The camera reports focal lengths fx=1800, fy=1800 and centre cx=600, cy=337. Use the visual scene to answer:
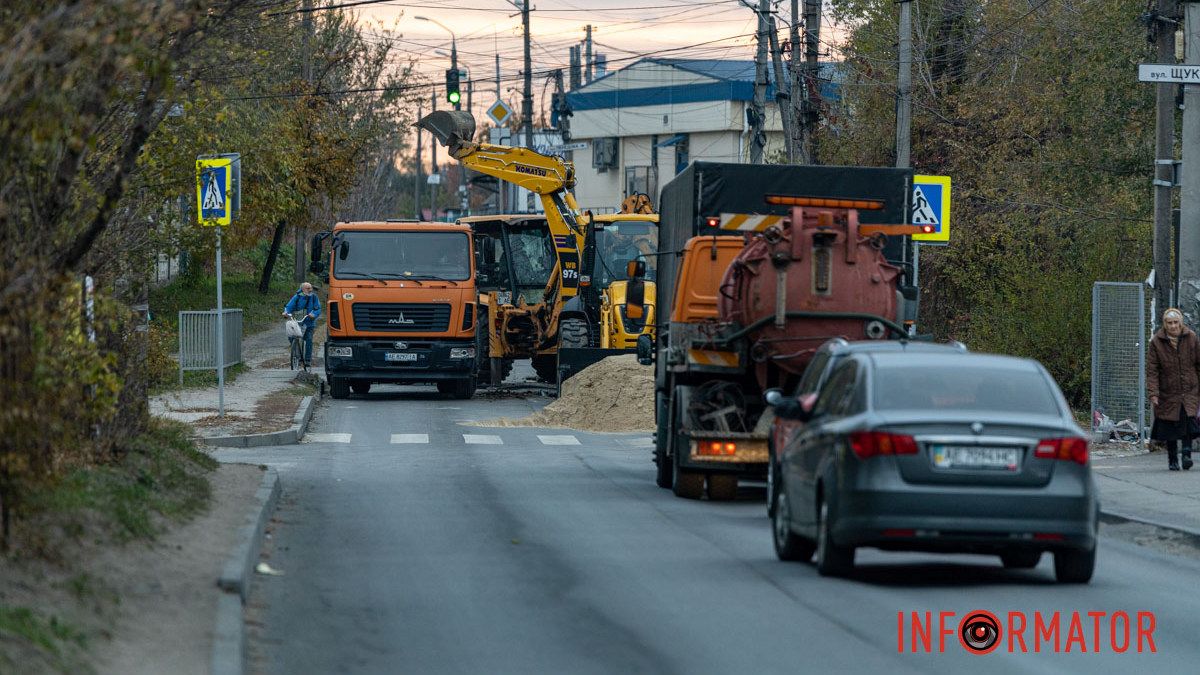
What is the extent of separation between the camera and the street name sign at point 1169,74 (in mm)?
20078

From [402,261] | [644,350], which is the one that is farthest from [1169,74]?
[402,261]

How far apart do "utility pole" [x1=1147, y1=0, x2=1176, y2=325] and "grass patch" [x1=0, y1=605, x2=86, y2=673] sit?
1644 cm

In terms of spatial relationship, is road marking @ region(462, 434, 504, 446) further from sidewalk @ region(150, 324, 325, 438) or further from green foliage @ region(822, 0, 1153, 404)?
green foliage @ region(822, 0, 1153, 404)

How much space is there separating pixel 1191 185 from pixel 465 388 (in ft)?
53.7

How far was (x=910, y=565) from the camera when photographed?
1238cm

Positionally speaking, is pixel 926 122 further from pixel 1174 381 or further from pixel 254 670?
pixel 254 670

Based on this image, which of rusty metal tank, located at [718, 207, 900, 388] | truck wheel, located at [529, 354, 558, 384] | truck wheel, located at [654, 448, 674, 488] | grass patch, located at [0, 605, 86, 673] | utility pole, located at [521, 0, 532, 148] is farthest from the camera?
utility pole, located at [521, 0, 532, 148]

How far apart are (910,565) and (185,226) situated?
10.9 m

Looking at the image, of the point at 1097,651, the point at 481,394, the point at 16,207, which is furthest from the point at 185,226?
the point at 481,394

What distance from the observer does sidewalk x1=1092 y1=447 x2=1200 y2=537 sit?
50.3 ft

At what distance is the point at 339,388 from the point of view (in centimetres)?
3388

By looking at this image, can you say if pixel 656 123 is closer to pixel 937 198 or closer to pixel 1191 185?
pixel 937 198

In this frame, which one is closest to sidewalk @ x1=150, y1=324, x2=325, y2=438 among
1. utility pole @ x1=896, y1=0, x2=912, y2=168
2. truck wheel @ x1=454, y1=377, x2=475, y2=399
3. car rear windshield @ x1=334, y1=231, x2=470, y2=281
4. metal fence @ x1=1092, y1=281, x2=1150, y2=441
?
car rear windshield @ x1=334, y1=231, x2=470, y2=281

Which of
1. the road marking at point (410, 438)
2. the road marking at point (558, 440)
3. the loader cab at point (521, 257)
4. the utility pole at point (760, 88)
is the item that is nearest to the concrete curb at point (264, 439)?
the road marking at point (410, 438)
